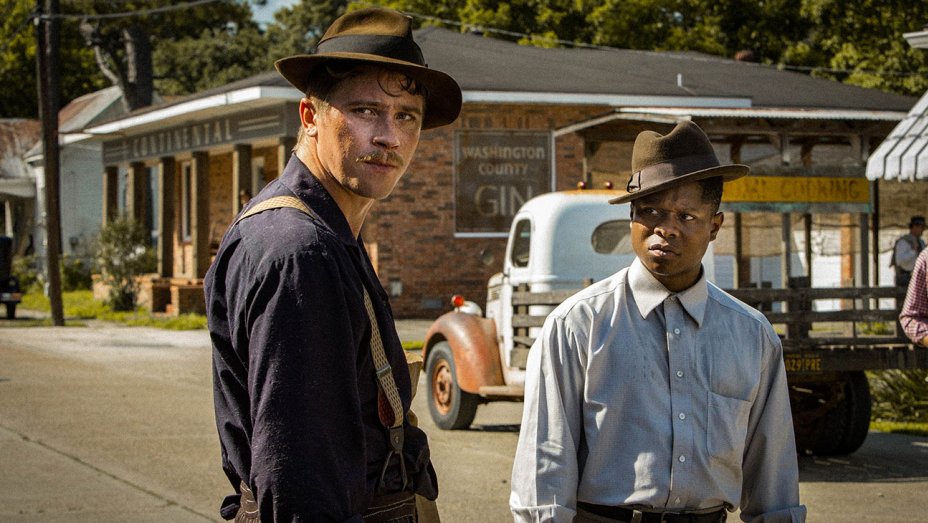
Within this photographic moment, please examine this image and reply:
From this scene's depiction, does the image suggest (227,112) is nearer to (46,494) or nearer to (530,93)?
(530,93)

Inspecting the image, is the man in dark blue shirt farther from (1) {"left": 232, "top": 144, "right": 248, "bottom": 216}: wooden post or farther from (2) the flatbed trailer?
(1) {"left": 232, "top": 144, "right": 248, "bottom": 216}: wooden post

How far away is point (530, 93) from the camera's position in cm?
2323

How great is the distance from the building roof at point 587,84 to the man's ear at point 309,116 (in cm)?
1984

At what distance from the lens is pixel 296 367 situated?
2.36 meters

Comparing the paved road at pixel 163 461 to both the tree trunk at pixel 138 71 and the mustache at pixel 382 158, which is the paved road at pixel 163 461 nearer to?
the mustache at pixel 382 158

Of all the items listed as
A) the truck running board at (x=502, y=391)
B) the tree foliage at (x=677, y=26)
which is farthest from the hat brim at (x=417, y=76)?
the tree foliage at (x=677, y=26)

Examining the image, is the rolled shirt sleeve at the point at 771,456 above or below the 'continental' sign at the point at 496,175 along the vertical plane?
below

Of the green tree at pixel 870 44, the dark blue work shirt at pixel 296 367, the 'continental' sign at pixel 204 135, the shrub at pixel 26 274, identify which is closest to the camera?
the dark blue work shirt at pixel 296 367

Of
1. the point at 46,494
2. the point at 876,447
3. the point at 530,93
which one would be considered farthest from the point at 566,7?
the point at 46,494

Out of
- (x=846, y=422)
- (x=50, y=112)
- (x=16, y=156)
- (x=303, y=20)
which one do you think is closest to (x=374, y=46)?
(x=846, y=422)

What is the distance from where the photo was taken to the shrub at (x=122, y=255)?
89.1ft

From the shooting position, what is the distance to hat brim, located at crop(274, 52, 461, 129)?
2.76m

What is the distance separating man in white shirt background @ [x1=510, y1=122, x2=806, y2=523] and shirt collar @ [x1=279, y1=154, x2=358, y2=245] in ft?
3.45

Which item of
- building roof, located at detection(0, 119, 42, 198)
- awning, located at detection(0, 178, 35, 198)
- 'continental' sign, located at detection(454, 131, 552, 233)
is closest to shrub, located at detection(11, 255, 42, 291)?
awning, located at detection(0, 178, 35, 198)
